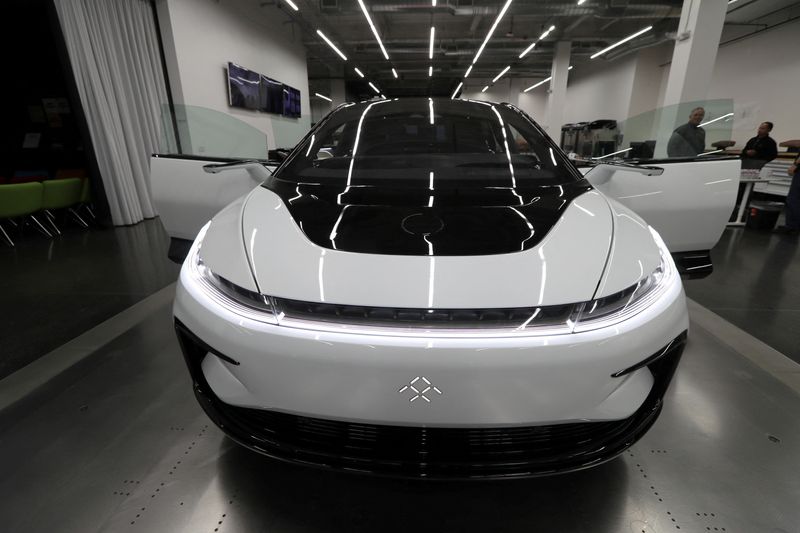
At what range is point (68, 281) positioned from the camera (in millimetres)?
2980

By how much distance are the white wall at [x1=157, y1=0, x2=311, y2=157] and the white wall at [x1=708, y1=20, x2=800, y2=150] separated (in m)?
9.78

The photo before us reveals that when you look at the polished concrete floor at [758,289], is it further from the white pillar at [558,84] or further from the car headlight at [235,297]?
the white pillar at [558,84]

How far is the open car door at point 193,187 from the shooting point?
180 centimetres

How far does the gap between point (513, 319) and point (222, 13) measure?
7.83 metres

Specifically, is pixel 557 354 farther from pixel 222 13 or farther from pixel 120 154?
pixel 222 13

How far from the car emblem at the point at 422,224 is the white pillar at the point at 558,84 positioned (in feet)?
42.5

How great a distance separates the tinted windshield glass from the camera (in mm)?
1390

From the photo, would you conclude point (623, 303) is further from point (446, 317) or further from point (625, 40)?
point (625, 40)

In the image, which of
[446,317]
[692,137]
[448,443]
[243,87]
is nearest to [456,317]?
[446,317]

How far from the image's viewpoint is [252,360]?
0.84 m

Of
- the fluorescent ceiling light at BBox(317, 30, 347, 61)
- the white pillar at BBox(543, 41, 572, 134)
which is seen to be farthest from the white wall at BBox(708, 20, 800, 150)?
the fluorescent ceiling light at BBox(317, 30, 347, 61)

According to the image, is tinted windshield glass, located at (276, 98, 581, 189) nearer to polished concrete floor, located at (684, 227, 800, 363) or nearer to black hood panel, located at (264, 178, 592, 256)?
black hood panel, located at (264, 178, 592, 256)

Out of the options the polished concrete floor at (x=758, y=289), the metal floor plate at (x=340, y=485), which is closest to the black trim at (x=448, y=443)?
the metal floor plate at (x=340, y=485)

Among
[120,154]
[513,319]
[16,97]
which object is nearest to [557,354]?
[513,319]
